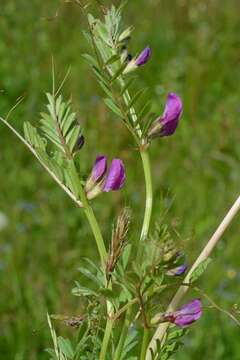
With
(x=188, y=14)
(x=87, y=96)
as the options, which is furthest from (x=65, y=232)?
(x=188, y=14)

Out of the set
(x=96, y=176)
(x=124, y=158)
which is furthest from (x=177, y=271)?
(x=124, y=158)

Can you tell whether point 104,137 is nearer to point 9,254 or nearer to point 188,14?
point 9,254

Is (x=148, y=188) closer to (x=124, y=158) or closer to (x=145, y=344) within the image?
(x=145, y=344)

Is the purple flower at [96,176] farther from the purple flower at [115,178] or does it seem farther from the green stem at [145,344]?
the green stem at [145,344]

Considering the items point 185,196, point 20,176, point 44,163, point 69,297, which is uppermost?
point 44,163

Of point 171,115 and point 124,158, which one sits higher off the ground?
point 171,115

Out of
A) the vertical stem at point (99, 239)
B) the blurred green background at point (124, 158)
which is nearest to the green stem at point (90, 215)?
the vertical stem at point (99, 239)

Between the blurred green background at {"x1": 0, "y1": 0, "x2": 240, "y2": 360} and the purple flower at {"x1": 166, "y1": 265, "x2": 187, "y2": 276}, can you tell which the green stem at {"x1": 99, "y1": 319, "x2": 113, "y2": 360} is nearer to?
the purple flower at {"x1": 166, "y1": 265, "x2": 187, "y2": 276}
